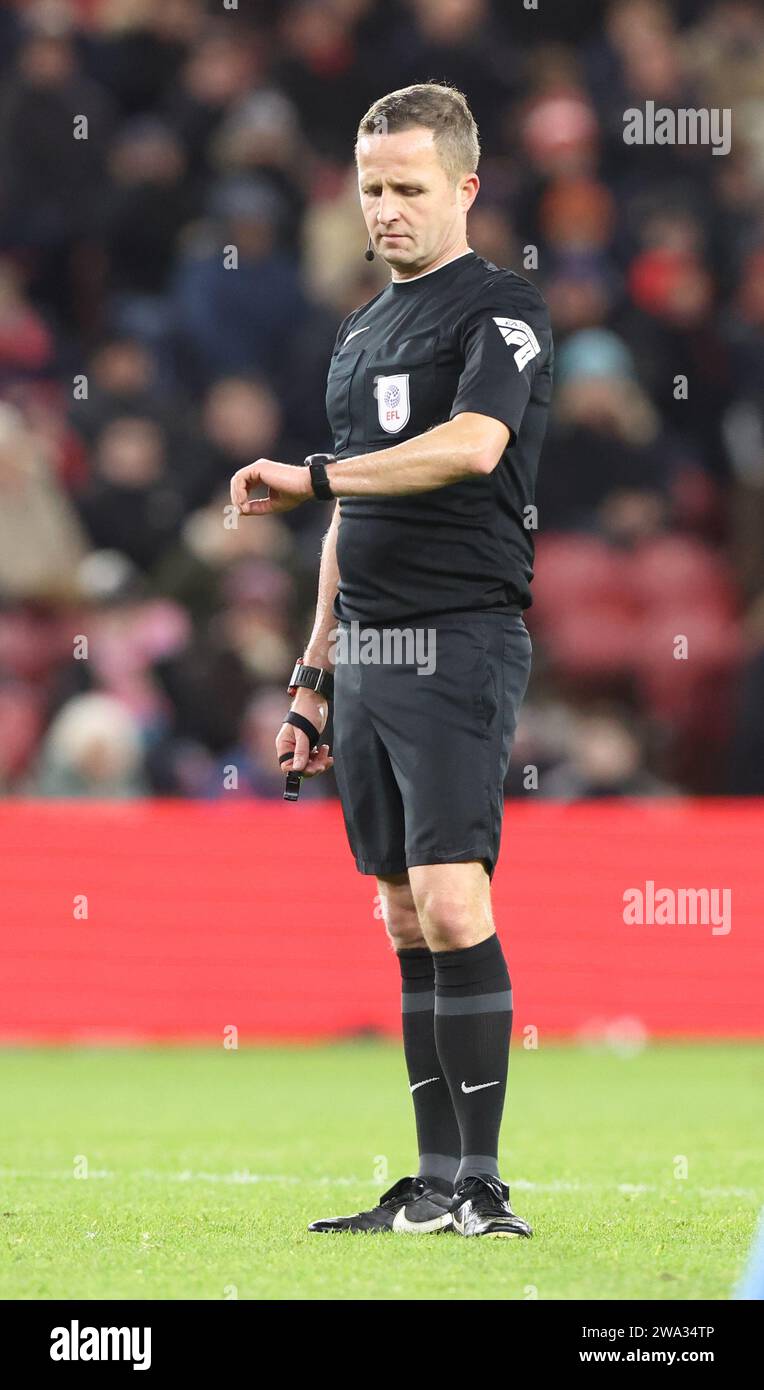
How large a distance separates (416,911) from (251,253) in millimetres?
8033

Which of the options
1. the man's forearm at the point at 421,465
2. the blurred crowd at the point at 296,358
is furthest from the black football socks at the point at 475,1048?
the blurred crowd at the point at 296,358

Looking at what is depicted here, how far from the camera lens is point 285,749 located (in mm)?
5117

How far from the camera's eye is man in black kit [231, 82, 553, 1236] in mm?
4570

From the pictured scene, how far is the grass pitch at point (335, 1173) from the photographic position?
411 cm

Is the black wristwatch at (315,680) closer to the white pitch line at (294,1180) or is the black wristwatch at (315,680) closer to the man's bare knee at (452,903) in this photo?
the man's bare knee at (452,903)

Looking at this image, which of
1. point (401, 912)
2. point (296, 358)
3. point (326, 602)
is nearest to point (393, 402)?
point (326, 602)

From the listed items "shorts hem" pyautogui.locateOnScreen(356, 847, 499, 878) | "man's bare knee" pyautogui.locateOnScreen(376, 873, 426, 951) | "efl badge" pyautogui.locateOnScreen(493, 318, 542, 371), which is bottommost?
"man's bare knee" pyautogui.locateOnScreen(376, 873, 426, 951)

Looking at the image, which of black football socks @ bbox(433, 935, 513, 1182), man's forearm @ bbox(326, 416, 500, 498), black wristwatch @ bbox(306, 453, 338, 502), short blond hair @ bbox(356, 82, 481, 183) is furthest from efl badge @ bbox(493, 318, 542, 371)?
black football socks @ bbox(433, 935, 513, 1182)

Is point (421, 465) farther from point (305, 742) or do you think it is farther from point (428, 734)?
point (305, 742)

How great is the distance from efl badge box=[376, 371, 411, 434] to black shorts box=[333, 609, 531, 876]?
0.43m

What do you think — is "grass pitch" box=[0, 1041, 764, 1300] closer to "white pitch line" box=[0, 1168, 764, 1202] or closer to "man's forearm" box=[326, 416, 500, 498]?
"white pitch line" box=[0, 1168, 764, 1202]

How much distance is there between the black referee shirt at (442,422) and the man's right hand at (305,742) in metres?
0.34
